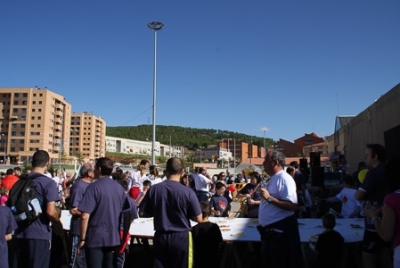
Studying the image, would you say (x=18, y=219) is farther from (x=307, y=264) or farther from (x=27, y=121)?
(x=27, y=121)

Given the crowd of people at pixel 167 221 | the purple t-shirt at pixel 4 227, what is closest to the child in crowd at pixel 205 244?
the crowd of people at pixel 167 221

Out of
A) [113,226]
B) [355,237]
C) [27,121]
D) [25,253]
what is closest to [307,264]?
[355,237]

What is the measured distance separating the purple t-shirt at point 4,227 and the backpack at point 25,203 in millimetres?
82

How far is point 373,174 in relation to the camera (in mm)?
3779

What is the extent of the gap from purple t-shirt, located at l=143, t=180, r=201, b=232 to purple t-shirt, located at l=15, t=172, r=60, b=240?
3.97 feet

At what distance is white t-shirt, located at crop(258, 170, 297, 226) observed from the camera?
147 inches

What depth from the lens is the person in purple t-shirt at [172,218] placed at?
11.7 ft

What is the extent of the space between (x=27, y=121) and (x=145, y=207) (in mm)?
106149

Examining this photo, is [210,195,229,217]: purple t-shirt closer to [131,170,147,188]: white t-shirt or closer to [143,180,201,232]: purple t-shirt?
[131,170,147,188]: white t-shirt

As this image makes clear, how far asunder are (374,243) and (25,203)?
155 inches

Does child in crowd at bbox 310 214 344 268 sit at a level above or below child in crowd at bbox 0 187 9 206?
below

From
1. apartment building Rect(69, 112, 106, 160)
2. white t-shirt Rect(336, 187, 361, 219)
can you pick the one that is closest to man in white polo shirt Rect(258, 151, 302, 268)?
white t-shirt Rect(336, 187, 361, 219)

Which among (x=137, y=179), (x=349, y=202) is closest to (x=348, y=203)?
(x=349, y=202)

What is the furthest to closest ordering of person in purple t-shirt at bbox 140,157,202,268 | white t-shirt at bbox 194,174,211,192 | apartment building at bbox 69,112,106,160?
apartment building at bbox 69,112,106,160
white t-shirt at bbox 194,174,211,192
person in purple t-shirt at bbox 140,157,202,268
